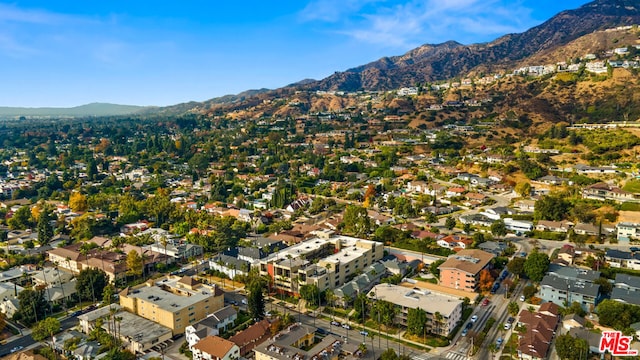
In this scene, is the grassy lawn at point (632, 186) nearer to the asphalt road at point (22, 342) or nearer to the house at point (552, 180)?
the house at point (552, 180)

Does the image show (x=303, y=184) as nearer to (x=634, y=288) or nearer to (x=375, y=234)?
(x=375, y=234)

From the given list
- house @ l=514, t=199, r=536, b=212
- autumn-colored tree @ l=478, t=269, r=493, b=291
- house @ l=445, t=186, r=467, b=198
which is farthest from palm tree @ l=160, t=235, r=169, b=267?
house @ l=514, t=199, r=536, b=212

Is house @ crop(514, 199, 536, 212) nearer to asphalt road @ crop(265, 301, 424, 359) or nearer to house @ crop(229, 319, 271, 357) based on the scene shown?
asphalt road @ crop(265, 301, 424, 359)

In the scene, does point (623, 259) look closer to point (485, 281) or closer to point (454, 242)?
point (485, 281)

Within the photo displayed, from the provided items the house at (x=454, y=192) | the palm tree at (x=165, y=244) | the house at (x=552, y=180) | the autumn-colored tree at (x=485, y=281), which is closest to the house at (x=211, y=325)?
the palm tree at (x=165, y=244)

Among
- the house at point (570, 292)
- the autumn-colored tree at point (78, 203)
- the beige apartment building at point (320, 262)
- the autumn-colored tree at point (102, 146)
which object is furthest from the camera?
the autumn-colored tree at point (102, 146)

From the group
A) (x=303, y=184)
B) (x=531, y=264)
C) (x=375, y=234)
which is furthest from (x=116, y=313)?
(x=303, y=184)

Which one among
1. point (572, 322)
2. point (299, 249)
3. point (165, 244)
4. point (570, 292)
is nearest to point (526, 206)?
point (570, 292)
